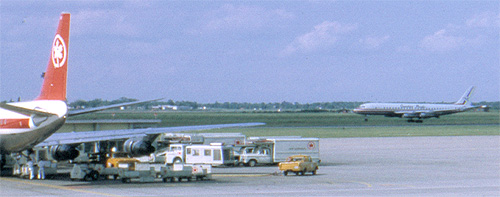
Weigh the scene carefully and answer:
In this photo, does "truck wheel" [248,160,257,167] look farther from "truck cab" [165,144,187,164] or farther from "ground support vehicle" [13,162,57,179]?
"ground support vehicle" [13,162,57,179]

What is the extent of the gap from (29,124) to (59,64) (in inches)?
148

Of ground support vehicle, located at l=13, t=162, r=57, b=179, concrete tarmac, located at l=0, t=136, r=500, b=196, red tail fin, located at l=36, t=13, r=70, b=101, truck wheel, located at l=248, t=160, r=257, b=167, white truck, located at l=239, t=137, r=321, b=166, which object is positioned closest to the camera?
concrete tarmac, located at l=0, t=136, r=500, b=196

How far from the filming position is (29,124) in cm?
3350

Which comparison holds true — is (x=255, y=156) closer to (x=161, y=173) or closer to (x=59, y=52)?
(x=161, y=173)

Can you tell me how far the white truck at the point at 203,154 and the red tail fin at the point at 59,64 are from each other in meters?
18.4

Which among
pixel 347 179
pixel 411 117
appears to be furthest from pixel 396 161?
pixel 411 117

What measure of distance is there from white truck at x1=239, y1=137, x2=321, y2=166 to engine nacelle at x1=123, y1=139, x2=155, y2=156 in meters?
15.7

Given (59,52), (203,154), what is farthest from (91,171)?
(203,154)

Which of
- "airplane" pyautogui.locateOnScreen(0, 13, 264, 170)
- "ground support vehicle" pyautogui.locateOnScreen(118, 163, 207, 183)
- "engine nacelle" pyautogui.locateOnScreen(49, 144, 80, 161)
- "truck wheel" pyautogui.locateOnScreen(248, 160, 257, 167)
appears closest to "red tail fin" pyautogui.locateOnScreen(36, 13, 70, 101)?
"airplane" pyautogui.locateOnScreen(0, 13, 264, 170)

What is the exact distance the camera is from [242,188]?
3378cm

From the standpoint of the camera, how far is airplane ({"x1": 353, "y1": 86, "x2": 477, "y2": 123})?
148375 millimetres

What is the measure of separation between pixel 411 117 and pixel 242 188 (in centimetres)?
12090

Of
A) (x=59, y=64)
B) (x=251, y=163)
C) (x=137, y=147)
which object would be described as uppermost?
(x=59, y=64)

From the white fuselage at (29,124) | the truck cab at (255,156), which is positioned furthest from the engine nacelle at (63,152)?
the truck cab at (255,156)
